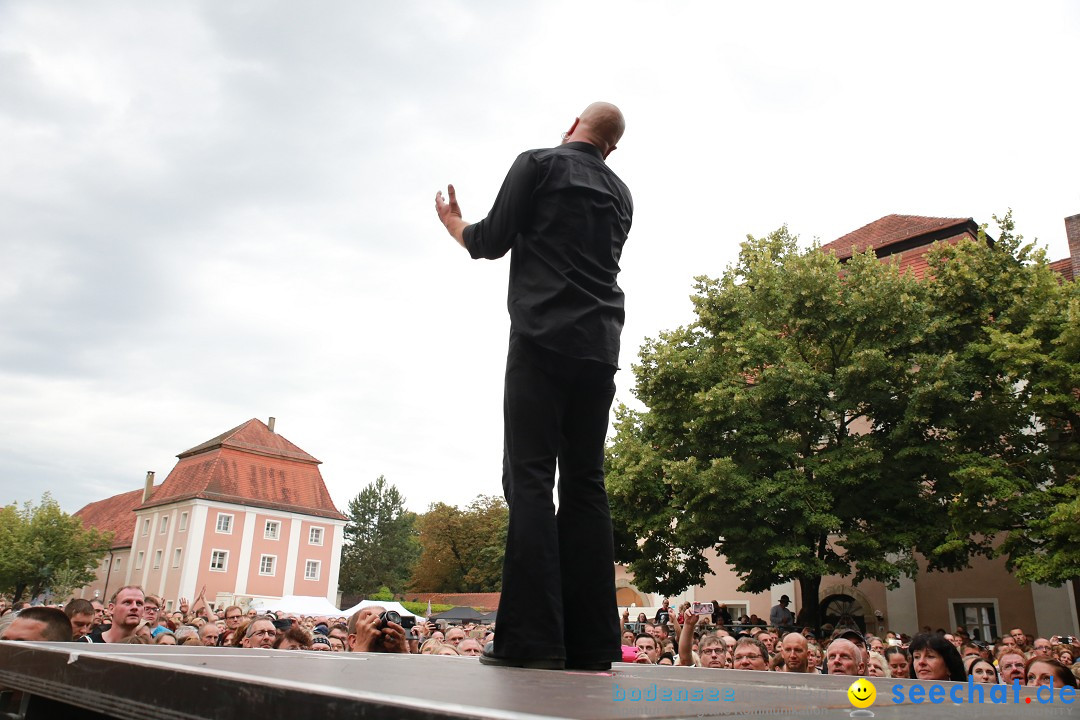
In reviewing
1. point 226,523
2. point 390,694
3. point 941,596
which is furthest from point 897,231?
point 226,523

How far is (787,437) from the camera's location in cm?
2238

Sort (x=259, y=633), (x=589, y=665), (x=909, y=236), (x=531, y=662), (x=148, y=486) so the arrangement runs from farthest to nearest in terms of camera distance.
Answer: (x=148, y=486) < (x=909, y=236) < (x=259, y=633) < (x=589, y=665) < (x=531, y=662)

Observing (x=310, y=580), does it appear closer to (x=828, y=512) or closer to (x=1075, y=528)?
(x=828, y=512)

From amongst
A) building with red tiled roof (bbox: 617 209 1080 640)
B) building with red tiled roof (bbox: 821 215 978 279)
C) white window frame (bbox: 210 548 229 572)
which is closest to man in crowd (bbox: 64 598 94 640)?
building with red tiled roof (bbox: 617 209 1080 640)

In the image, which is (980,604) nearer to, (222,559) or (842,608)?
(842,608)

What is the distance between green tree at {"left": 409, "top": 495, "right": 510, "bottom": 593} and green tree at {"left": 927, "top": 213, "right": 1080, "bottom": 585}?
57486mm

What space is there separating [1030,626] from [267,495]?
157 ft

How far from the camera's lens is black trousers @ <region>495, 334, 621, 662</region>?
8.95 ft

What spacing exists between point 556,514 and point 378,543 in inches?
3550

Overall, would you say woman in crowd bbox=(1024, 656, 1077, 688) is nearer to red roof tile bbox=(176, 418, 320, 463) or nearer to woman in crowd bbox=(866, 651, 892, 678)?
woman in crowd bbox=(866, 651, 892, 678)

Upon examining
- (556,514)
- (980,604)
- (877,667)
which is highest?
(556,514)

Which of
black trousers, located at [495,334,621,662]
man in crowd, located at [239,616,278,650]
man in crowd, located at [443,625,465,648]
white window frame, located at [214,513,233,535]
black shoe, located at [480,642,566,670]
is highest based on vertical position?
white window frame, located at [214,513,233,535]

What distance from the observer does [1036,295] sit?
20297 mm

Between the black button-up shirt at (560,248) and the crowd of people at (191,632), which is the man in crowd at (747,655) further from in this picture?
the black button-up shirt at (560,248)
